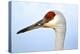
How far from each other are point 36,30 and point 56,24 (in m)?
0.24

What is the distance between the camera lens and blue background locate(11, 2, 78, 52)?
5.94 feet

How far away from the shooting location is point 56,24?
1934mm

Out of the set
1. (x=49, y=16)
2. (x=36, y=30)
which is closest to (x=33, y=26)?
(x=36, y=30)

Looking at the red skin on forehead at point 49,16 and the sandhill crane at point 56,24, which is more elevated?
the red skin on forehead at point 49,16

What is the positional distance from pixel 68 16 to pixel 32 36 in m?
0.50

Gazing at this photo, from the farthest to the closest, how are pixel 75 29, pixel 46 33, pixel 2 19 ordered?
pixel 75 29 → pixel 46 33 → pixel 2 19

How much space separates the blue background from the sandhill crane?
0.04m

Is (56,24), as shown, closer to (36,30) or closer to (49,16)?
(49,16)

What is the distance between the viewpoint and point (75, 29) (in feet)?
6.70

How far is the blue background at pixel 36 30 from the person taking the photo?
1.81m

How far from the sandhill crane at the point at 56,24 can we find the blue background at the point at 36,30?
36 millimetres

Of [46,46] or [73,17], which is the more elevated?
[73,17]

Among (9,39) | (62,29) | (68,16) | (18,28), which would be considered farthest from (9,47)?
(68,16)

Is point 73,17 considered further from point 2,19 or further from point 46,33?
point 2,19
